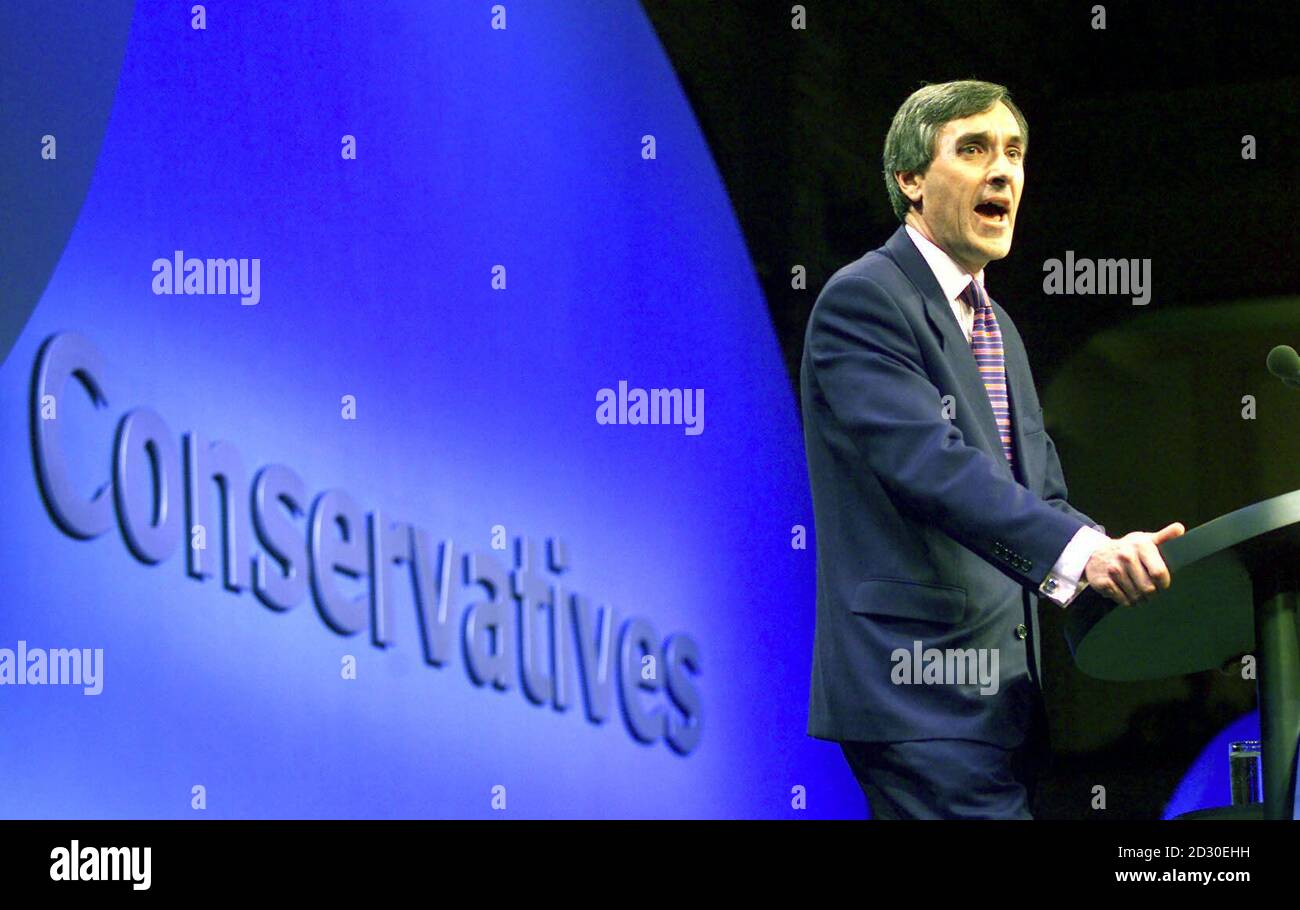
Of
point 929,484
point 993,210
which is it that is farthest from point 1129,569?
point 993,210

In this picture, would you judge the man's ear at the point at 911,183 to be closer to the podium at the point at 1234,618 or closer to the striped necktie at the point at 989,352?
the striped necktie at the point at 989,352

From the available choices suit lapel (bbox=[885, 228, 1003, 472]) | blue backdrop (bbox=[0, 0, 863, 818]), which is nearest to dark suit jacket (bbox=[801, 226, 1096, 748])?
suit lapel (bbox=[885, 228, 1003, 472])

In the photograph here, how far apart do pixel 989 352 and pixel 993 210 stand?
33 centimetres

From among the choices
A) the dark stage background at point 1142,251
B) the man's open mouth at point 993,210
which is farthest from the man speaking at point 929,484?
the dark stage background at point 1142,251

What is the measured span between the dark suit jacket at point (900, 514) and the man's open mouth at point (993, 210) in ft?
0.65

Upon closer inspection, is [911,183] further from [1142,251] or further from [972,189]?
[1142,251]

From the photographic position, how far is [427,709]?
3.52 m

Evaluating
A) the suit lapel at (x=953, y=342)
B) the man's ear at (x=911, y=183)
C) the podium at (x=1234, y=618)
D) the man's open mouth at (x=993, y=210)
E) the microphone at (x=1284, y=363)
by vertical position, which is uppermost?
the man's ear at (x=911, y=183)

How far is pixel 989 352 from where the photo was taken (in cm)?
328

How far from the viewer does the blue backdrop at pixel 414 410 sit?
3484mm

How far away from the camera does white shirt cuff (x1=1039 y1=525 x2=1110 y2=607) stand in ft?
9.09

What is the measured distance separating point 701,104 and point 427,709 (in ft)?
5.26

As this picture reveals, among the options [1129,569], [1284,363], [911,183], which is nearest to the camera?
[1129,569]
